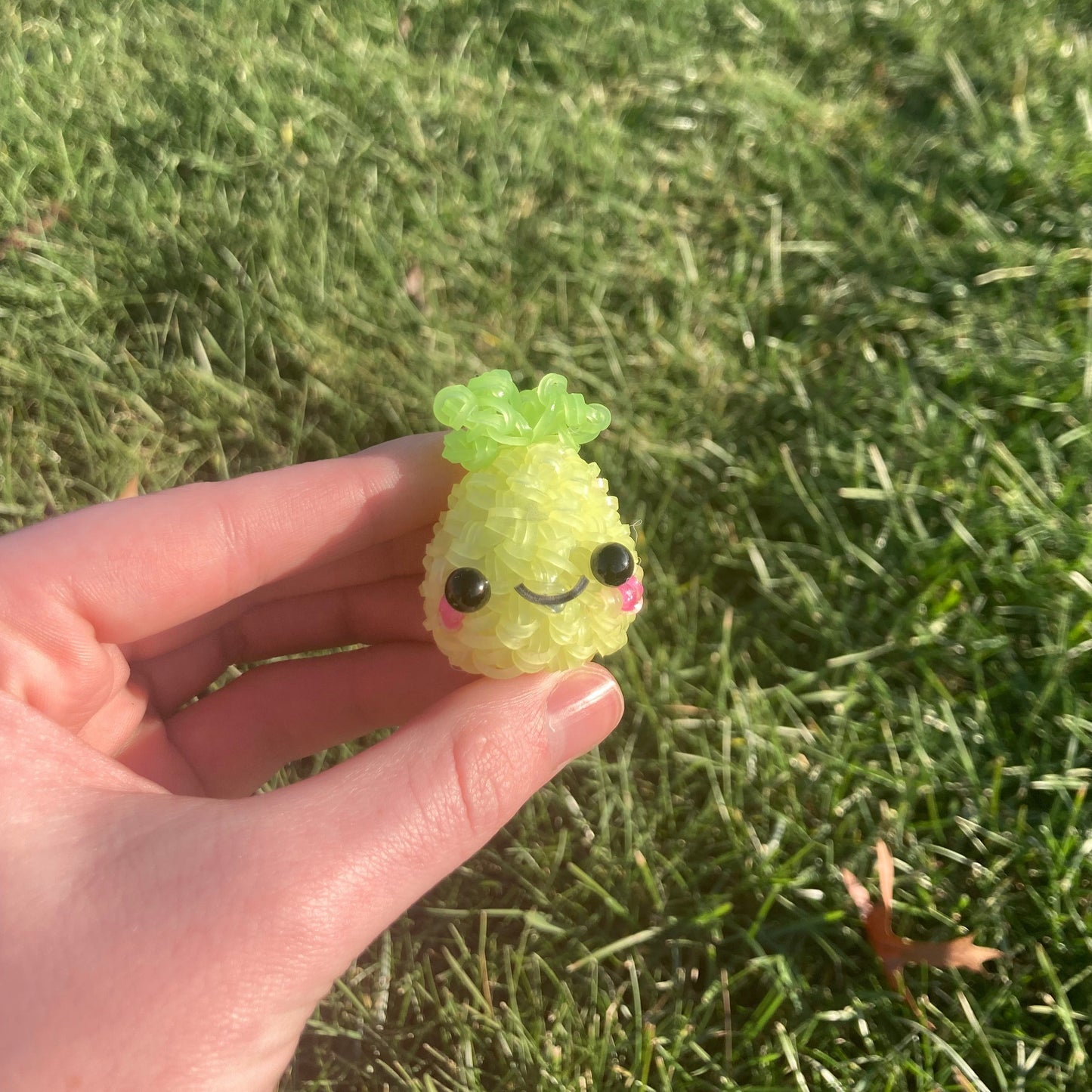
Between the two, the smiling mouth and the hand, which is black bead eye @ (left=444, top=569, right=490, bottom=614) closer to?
the smiling mouth

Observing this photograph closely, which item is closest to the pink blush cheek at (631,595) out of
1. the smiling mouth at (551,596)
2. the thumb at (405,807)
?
the smiling mouth at (551,596)

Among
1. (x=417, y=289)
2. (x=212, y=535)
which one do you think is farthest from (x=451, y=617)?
(x=417, y=289)

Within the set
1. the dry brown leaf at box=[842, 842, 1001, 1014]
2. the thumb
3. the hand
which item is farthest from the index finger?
the dry brown leaf at box=[842, 842, 1001, 1014]

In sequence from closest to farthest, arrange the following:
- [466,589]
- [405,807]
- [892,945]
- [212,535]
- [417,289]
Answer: [405,807]
[466,589]
[212,535]
[892,945]
[417,289]

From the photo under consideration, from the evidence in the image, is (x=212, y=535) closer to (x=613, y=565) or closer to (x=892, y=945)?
(x=613, y=565)

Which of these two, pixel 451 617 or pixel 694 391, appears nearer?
pixel 451 617

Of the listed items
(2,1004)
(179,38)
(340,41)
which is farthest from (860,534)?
(179,38)
